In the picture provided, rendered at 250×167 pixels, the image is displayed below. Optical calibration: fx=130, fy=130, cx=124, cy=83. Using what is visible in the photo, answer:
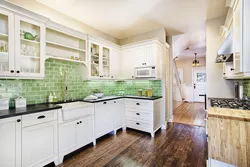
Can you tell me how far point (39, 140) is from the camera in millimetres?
1890

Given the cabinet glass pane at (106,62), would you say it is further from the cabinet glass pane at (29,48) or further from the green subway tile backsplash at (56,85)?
the cabinet glass pane at (29,48)

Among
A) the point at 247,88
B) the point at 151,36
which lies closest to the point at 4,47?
the point at 151,36

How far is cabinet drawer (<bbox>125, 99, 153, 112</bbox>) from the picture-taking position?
324 cm

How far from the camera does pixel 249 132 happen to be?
4.40 ft

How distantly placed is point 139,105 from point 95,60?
164cm

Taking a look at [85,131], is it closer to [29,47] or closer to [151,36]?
[29,47]

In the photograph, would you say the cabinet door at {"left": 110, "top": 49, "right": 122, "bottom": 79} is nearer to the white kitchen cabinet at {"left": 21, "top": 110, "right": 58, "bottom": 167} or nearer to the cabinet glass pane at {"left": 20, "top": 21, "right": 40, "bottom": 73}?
the cabinet glass pane at {"left": 20, "top": 21, "right": 40, "bottom": 73}

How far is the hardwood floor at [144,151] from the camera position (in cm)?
213

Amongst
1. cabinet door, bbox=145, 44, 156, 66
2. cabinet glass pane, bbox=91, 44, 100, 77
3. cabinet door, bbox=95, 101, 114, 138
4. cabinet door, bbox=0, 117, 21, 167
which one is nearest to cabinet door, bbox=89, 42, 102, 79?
cabinet glass pane, bbox=91, 44, 100, 77

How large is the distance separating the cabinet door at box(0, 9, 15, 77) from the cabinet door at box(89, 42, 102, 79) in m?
1.54

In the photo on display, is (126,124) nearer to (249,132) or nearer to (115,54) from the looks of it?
(115,54)

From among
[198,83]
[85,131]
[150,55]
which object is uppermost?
[150,55]

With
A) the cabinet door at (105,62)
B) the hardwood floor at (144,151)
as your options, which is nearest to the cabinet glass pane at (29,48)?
the cabinet door at (105,62)

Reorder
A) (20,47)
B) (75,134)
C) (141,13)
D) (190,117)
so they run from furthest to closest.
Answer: (190,117) < (141,13) < (75,134) < (20,47)
